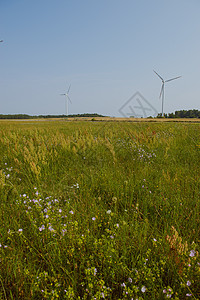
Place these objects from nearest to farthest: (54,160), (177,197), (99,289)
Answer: (99,289) → (177,197) → (54,160)

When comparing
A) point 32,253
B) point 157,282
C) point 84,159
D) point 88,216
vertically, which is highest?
point 84,159

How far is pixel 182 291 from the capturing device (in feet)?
4.61

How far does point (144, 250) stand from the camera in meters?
1.66

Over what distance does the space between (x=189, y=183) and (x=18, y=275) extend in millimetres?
2623

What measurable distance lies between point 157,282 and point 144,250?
246mm

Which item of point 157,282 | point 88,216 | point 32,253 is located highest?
point 88,216

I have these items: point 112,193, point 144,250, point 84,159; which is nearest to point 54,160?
point 84,159

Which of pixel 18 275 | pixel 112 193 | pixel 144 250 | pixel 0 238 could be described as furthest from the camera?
pixel 112 193

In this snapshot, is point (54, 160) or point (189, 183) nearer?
point (189, 183)

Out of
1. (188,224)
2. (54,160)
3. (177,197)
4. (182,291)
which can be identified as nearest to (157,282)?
(182,291)

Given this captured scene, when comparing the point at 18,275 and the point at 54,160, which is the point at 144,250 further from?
the point at 54,160

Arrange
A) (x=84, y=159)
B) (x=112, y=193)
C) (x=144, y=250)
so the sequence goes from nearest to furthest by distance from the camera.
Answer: (x=144, y=250)
(x=112, y=193)
(x=84, y=159)

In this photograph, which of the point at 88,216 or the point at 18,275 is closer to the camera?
the point at 18,275

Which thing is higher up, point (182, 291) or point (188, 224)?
point (188, 224)
